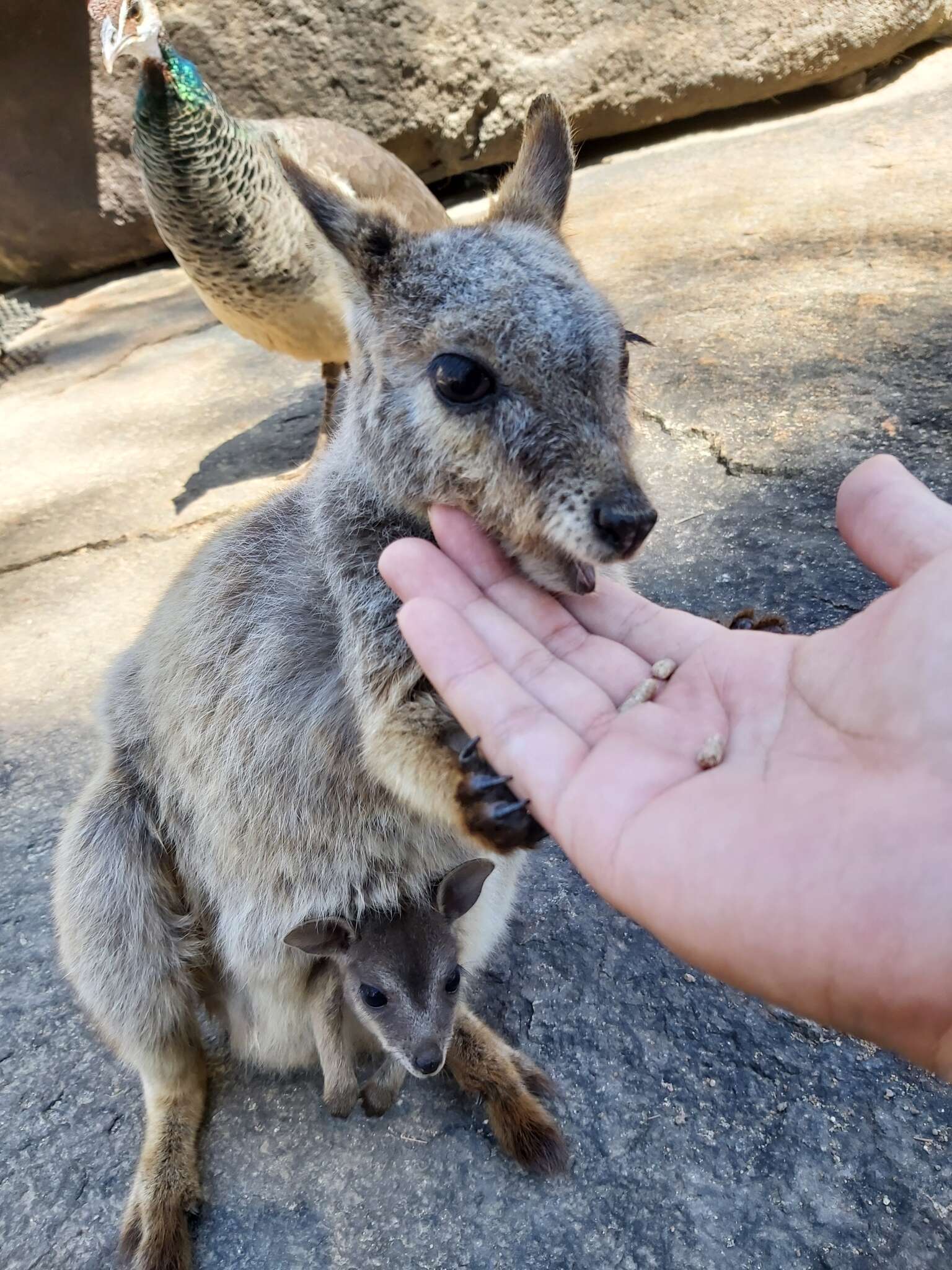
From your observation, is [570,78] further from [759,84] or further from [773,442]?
[773,442]

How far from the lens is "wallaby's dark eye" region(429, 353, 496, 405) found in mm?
1524

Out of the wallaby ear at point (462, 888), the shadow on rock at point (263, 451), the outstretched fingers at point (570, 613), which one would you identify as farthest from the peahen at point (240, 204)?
the wallaby ear at point (462, 888)

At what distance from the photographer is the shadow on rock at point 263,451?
13.6ft

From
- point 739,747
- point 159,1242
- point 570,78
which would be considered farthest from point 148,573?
point 570,78

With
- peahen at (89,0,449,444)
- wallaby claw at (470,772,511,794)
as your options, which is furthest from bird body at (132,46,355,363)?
wallaby claw at (470,772,511,794)

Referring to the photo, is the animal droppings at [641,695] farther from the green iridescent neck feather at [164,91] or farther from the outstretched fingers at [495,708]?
the green iridescent neck feather at [164,91]

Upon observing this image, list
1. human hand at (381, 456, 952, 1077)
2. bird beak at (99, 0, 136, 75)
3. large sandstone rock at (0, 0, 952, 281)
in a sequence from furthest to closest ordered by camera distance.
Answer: large sandstone rock at (0, 0, 952, 281) < bird beak at (99, 0, 136, 75) < human hand at (381, 456, 952, 1077)

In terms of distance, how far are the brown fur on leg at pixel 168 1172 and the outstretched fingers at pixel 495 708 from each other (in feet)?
3.06

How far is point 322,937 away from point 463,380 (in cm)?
97

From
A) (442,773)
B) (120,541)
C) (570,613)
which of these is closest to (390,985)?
(442,773)

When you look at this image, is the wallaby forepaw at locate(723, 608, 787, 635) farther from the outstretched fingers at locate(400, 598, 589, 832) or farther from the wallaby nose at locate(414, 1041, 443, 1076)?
the wallaby nose at locate(414, 1041, 443, 1076)

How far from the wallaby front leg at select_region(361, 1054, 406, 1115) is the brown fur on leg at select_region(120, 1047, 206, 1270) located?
1.04 feet

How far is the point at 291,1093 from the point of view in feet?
5.95

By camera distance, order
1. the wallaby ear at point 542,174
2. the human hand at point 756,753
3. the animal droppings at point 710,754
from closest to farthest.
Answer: the human hand at point 756,753 → the animal droppings at point 710,754 → the wallaby ear at point 542,174
